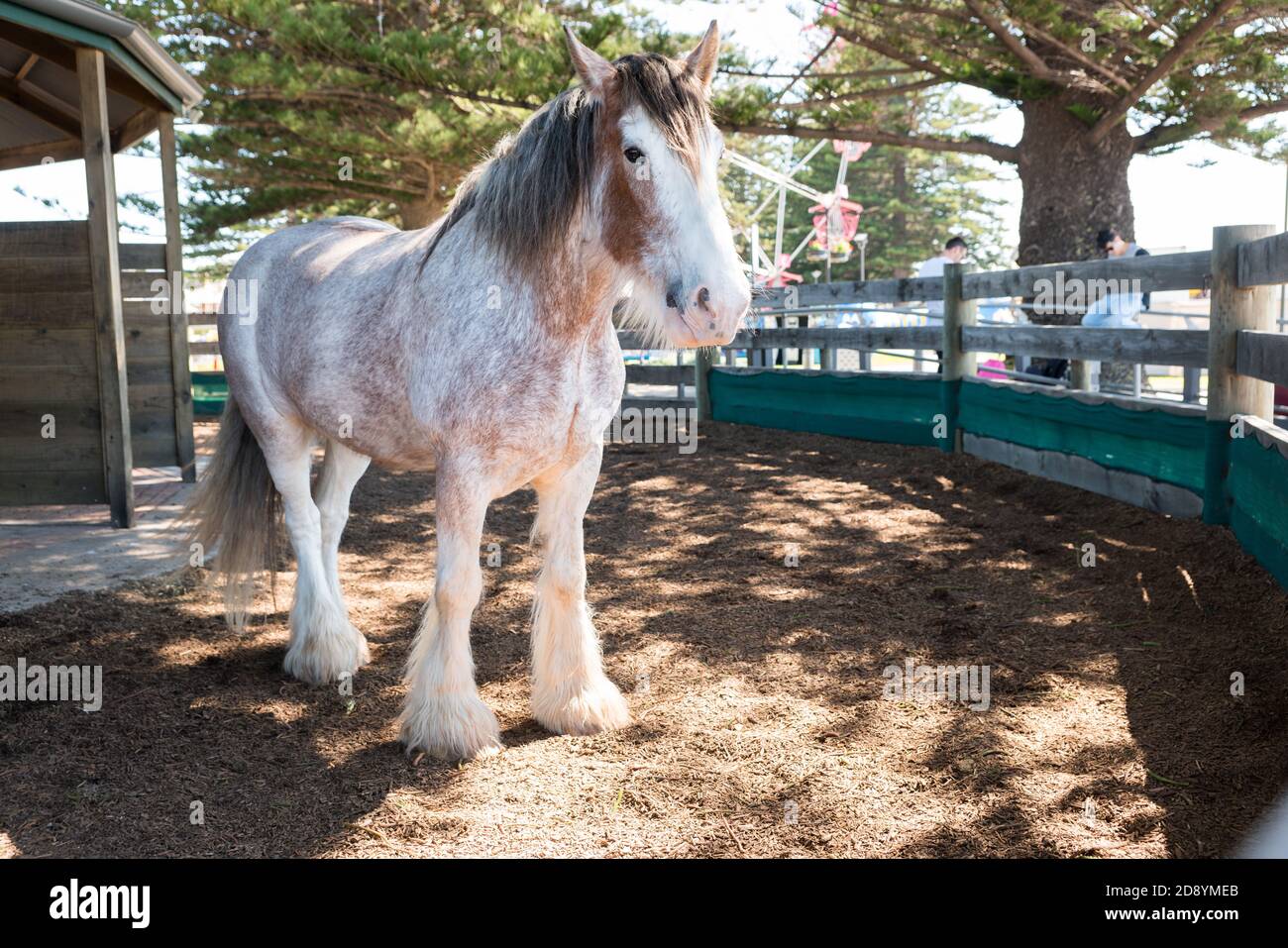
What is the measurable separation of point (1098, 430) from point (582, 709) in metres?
4.27

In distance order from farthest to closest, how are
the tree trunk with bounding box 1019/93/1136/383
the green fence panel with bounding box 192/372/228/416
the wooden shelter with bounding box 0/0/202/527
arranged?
1. the green fence panel with bounding box 192/372/228/416
2. the tree trunk with bounding box 1019/93/1136/383
3. the wooden shelter with bounding box 0/0/202/527

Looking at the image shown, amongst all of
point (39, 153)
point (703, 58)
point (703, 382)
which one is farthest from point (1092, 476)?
point (39, 153)

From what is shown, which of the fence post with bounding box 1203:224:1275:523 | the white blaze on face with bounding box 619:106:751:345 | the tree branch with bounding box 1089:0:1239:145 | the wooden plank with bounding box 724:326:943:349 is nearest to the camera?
the white blaze on face with bounding box 619:106:751:345

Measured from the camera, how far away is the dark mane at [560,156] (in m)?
2.75

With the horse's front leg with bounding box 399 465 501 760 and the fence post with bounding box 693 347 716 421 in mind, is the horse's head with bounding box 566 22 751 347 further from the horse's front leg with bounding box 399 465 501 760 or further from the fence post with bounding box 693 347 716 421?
the fence post with bounding box 693 347 716 421

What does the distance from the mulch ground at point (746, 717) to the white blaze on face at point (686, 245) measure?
4.54ft

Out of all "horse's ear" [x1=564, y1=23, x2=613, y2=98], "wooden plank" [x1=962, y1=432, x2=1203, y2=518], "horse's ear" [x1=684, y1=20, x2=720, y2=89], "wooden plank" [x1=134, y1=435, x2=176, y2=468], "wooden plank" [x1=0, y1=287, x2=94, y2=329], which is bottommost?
"wooden plank" [x1=962, y1=432, x2=1203, y2=518]

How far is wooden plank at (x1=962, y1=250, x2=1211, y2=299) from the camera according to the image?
5.59 metres

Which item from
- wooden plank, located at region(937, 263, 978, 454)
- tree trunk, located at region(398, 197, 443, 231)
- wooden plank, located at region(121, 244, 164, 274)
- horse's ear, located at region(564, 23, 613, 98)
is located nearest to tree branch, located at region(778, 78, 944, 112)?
wooden plank, located at region(937, 263, 978, 454)

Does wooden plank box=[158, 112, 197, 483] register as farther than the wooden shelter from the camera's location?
Yes

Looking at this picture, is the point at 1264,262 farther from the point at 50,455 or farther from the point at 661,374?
the point at 661,374

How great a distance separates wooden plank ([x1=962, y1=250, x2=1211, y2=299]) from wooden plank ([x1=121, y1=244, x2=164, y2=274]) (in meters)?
6.61

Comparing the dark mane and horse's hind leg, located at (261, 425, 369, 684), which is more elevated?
the dark mane

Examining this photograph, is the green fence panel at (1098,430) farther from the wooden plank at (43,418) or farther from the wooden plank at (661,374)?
the wooden plank at (43,418)
